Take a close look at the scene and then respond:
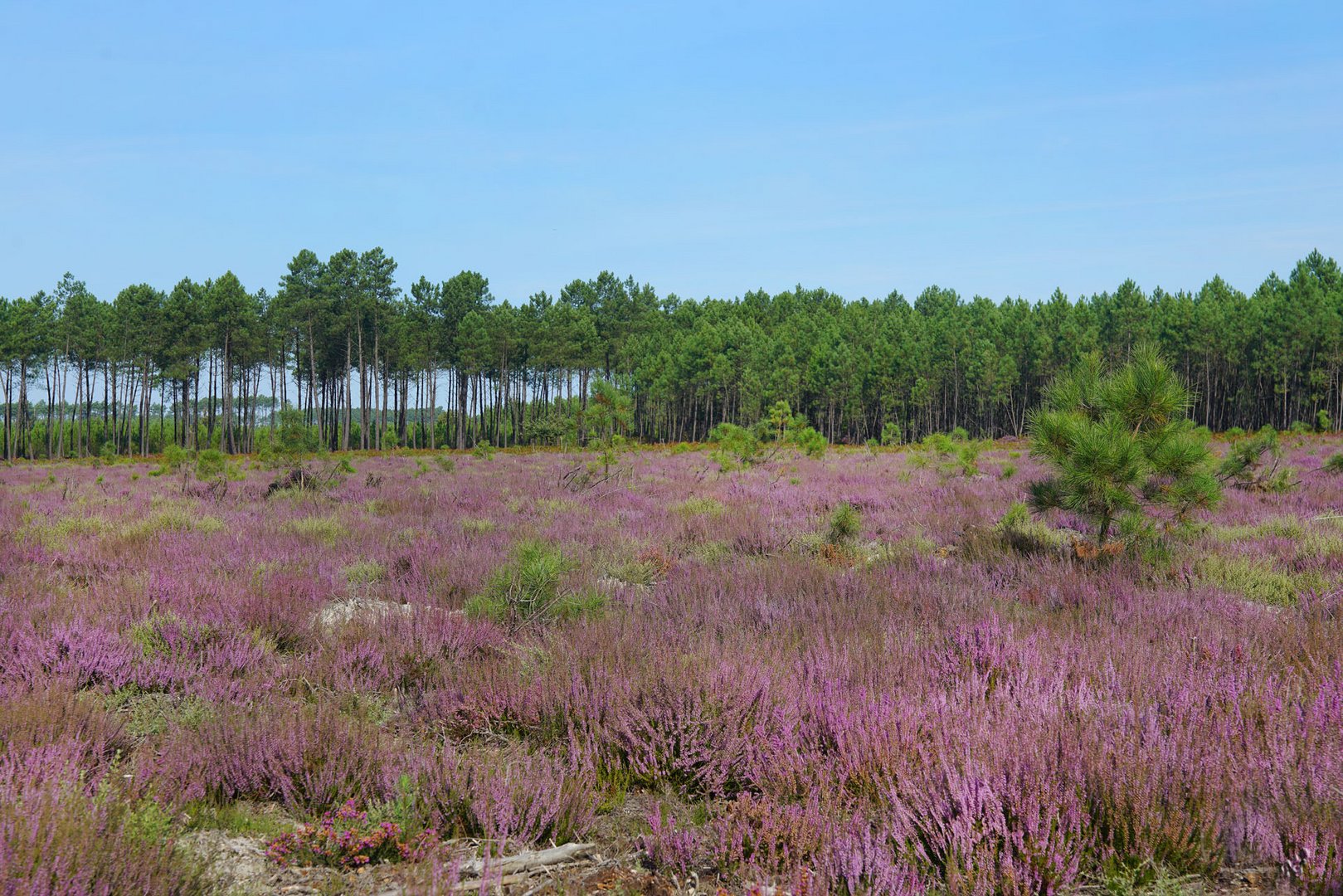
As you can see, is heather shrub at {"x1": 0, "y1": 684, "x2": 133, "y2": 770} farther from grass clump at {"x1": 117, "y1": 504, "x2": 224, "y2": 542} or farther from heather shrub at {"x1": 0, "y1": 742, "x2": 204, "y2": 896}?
grass clump at {"x1": 117, "y1": 504, "x2": 224, "y2": 542}

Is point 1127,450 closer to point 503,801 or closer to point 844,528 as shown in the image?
point 844,528

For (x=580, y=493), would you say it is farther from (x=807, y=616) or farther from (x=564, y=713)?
(x=564, y=713)

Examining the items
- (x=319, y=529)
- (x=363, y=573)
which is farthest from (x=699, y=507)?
(x=363, y=573)

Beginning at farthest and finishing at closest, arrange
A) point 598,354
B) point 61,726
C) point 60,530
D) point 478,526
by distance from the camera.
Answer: point 598,354
point 478,526
point 60,530
point 61,726

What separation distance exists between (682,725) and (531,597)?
2.71 meters

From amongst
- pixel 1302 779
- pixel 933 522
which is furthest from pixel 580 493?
pixel 1302 779

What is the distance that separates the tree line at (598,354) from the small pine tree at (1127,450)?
4374 cm

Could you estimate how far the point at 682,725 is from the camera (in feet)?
10.7

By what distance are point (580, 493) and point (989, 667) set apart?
1179cm

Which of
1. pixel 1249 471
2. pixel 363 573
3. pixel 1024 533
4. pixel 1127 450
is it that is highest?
pixel 1127 450

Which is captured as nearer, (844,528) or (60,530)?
(844,528)

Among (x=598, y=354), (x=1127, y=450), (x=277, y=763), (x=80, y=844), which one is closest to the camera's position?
(x=80, y=844)

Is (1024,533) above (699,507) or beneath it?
above

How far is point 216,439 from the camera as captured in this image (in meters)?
57.0
